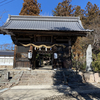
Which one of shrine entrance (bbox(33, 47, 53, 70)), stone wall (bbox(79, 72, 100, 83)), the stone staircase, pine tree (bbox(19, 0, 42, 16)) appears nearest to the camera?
the stone staircase

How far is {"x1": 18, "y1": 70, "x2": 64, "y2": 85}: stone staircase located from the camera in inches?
271

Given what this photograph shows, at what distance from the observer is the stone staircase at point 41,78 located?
22.6 ft

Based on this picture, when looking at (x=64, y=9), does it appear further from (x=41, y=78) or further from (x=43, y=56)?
(x=41, y=78)

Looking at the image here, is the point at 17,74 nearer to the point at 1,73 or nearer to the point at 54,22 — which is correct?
the point at 1,73

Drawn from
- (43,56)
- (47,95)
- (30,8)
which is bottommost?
(47,95)

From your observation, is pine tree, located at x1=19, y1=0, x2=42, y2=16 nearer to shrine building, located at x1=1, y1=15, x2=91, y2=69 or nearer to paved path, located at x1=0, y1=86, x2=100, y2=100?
shrine building, located at x1=1, y1=15, x2=91, y2=69

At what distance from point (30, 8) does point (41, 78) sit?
61.6 ft

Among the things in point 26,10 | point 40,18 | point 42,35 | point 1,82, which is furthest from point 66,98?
point 26,10

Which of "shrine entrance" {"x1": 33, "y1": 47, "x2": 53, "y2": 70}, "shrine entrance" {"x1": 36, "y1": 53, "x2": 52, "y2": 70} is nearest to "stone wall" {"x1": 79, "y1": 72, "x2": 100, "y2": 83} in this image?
"shrine entrance" {"x1": 33, "y1": 47, "x2": 53, "y2": 70}

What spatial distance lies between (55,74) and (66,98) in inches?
152

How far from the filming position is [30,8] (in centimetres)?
2172

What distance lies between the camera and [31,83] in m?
6.75

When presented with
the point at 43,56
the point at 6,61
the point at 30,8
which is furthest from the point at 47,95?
the point at 30,8

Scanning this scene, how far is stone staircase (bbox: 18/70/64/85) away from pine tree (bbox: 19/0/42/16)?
16910 millimetres
